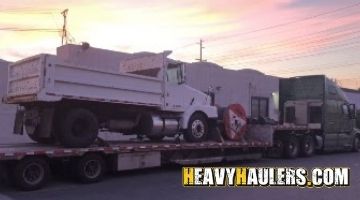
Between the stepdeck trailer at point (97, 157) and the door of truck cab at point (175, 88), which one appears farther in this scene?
the door of truck cab at point (175, 88)

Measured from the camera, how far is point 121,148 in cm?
1363

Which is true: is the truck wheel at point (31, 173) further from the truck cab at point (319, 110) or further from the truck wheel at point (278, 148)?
Answer: the truck cab at point (319, 110)

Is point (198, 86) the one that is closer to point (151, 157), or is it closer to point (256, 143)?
point (256, 143)

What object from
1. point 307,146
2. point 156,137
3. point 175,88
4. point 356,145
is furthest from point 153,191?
point 356,145

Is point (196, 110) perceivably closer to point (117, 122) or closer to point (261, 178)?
point (117, 122)

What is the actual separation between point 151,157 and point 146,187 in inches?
85.8

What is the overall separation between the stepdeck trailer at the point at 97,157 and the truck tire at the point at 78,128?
0.91 ft

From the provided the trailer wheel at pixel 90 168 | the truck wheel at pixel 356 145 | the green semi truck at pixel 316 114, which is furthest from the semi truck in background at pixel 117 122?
the truck wheel at pixel 356 145

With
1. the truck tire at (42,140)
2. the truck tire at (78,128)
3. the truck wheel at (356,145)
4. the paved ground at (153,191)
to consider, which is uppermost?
the truck tire at (78,128)

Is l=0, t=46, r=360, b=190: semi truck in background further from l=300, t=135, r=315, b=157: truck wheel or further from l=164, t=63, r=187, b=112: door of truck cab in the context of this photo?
l=300, t=135, r=315, b=157: truck wheel

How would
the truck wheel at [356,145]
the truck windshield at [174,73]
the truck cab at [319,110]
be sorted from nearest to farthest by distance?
the truck windshield at [174,73] < the truck cab at [319,110] < the truck wheel at [356,145]

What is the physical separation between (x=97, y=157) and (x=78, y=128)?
0.90 meters

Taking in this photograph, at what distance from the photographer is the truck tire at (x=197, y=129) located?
16.5 m

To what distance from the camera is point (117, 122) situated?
1494 centimetres
